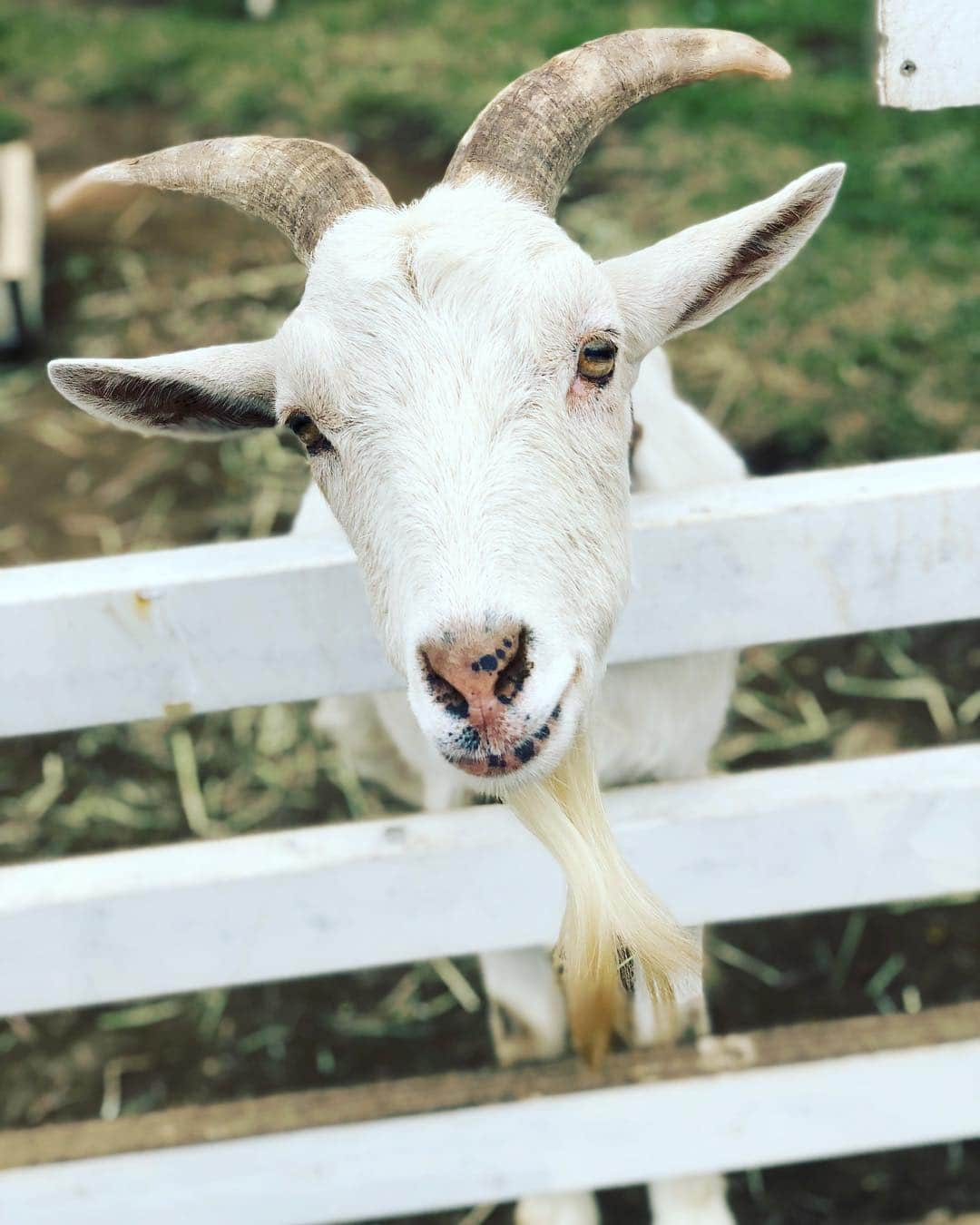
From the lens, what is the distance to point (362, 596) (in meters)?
1.95

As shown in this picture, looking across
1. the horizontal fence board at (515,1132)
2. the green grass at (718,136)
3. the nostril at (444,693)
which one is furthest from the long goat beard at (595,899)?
the green grass at (718,136)

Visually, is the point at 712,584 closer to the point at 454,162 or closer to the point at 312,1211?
the point at 454,162

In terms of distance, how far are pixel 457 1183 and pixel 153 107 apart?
637 cm

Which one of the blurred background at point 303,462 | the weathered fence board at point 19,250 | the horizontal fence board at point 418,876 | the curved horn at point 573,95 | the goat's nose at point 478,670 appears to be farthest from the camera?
the weathered fence board at point 19,250

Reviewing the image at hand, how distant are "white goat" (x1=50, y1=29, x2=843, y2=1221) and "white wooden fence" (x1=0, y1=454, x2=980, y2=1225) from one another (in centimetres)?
21

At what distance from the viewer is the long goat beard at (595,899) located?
1757 mm

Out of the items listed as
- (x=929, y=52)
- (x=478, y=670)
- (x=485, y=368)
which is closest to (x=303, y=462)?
(x=485, y=368)

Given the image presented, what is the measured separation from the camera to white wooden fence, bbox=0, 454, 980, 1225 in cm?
192

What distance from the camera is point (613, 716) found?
2443 millimetres

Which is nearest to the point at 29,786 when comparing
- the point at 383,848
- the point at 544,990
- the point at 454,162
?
the point at 544,990

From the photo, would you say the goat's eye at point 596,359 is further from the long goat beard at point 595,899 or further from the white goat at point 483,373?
the long goat beard at point 595,899

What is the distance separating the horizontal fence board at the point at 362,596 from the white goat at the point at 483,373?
0.13 m

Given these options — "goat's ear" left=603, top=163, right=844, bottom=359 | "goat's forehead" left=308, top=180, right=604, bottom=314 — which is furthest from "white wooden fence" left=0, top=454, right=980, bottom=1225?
"goat's forehead" left=308, top=180, right=604, bottom=314

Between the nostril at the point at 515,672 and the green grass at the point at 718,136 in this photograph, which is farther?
the green grass at the point at 718,136
